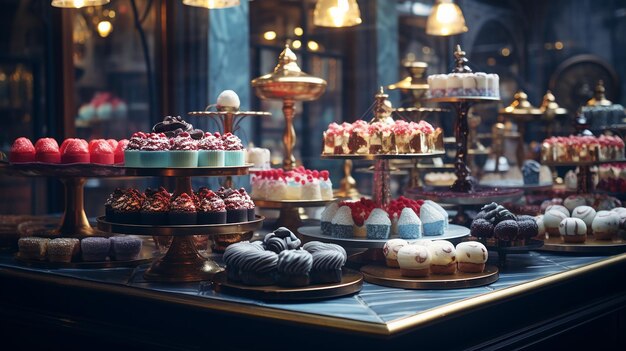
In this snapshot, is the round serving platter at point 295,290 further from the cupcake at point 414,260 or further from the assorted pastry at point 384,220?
the assorted pastry at point 384,220

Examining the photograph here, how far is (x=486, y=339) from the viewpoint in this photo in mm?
3105

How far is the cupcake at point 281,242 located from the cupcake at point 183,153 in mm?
472

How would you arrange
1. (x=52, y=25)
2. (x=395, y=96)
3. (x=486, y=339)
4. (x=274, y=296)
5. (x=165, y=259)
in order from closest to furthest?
(x=274, y=296) → (x=486, y=339) → (x=165, y=259) → (x=52, y=25) → (x=395, y=96)

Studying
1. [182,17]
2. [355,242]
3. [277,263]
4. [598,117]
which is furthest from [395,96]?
[277,263]

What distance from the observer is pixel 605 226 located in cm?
415

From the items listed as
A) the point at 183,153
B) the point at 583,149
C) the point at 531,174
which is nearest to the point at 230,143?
the point at 183,153

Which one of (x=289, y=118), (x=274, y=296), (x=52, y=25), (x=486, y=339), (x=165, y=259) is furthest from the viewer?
(x=52, y=25)

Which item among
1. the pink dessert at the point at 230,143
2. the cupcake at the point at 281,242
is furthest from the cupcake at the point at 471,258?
the pink dessert at the point at 230,143

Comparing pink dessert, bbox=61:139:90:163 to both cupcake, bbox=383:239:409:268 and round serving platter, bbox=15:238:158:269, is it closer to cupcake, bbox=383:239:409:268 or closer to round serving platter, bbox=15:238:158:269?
round serving platter, bbox=15:238:158:269

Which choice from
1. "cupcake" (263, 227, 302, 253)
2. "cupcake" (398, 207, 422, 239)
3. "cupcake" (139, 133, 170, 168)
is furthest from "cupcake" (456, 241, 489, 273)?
"cupcake" (139, 133, 170, 168)

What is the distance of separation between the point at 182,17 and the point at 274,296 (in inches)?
143

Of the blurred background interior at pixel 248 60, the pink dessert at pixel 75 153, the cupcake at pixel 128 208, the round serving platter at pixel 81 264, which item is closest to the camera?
the cupcake at pixel 128 208

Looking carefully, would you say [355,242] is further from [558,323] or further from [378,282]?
[558,323]

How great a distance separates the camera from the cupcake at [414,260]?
3.20 meters
